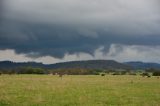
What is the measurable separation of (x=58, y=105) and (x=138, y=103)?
6377 mm

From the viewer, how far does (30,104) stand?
27.5m

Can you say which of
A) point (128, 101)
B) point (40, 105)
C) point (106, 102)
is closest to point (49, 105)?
point (40, 105)

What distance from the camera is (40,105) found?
2694 centimetres

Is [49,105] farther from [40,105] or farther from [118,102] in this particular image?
[118,102]

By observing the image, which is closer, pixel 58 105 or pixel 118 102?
pixel 58 105

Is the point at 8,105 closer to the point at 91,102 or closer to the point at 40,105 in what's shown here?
the point at 40,105

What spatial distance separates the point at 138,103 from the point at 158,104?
1.86m

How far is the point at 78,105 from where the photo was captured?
26.8m

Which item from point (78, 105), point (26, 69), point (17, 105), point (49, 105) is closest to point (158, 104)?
point (78, 105)

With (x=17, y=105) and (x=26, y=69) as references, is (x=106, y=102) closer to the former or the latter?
(x=17, y=105)

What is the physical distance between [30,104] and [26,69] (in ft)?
524

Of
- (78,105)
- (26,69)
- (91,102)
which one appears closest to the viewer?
(78,105)

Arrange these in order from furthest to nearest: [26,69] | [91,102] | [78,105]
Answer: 1. [26,69]
2. [91,102]
3. [78,105]

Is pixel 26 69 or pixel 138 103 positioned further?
pixel 26 69
